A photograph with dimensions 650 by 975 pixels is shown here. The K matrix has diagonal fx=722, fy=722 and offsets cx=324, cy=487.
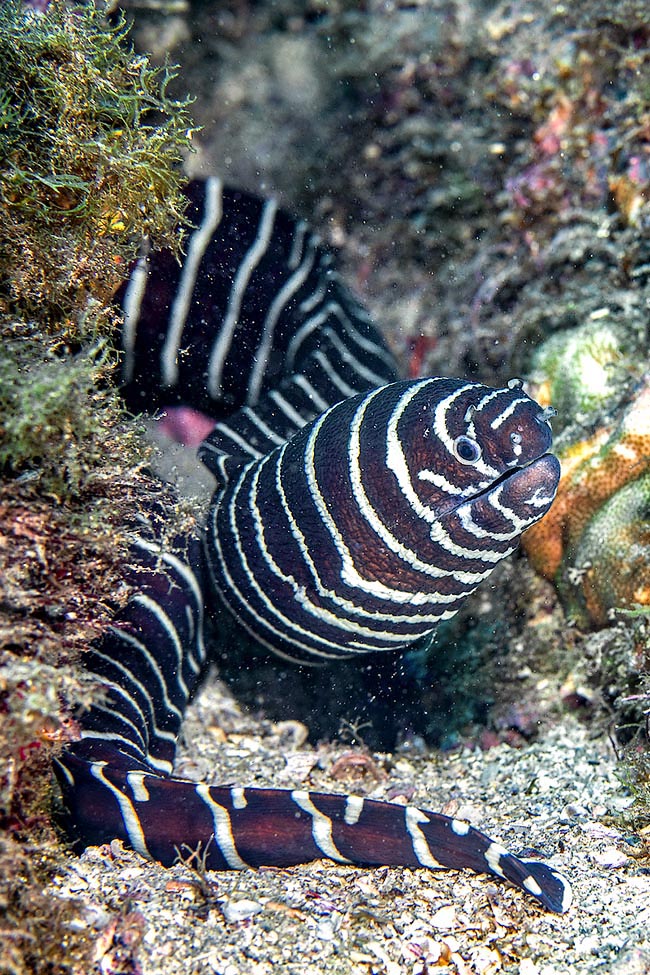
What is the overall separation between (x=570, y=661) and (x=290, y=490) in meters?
2.01

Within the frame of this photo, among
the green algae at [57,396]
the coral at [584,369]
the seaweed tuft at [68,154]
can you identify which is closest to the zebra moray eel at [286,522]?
the green algae at [57,396]

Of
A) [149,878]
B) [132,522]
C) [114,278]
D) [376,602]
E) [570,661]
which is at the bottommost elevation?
[149,878]

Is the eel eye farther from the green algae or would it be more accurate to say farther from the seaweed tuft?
the seaweed tuft

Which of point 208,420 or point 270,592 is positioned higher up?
point 208,420

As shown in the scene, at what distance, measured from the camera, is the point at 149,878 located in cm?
283

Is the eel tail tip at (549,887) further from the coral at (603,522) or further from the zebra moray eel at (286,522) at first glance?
the coral at (603,522)

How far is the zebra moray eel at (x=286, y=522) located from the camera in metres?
2.94

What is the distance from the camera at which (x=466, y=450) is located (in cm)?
306

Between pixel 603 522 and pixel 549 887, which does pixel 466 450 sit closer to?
pixel 603 522

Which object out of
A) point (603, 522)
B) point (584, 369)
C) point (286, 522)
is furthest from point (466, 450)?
point (584, 369)

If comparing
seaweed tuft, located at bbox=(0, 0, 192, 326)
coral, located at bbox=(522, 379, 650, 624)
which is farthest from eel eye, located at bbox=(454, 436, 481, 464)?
seaweed tuft, located at bbox=(0, 0, 192, 326)

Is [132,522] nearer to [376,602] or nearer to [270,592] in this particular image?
[270,592]

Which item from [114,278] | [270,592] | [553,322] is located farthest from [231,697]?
[553,322]

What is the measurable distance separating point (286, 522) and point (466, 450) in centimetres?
102
